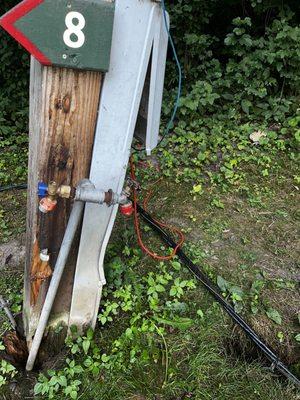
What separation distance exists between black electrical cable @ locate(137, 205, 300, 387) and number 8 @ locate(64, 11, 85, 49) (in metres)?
1.63

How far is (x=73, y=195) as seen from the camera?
5.43 feet

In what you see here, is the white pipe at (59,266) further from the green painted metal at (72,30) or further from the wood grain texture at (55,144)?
the green painted metal at (72,30)

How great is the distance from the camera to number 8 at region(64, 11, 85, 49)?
1.35 metres

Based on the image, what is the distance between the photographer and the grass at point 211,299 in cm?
209

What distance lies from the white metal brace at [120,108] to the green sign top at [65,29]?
0.25 feet

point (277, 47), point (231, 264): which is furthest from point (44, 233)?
point (277, 47)

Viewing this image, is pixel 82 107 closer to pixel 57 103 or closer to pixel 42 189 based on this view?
pixel 57 103

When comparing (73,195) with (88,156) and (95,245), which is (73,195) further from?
(95,245)

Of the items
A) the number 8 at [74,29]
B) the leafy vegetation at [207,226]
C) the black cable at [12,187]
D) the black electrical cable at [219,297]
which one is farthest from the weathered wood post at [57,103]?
the black cable at [12,187]

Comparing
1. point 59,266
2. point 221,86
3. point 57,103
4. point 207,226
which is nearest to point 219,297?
point 207,226

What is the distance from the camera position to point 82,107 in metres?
1.59

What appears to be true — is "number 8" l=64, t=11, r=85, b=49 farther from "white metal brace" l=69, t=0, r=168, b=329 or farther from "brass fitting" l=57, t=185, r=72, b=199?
"brass fitting" l=57, t=185, r=72, b=199

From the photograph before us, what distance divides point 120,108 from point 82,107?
15 cm

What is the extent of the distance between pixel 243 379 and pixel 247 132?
2633 mm
